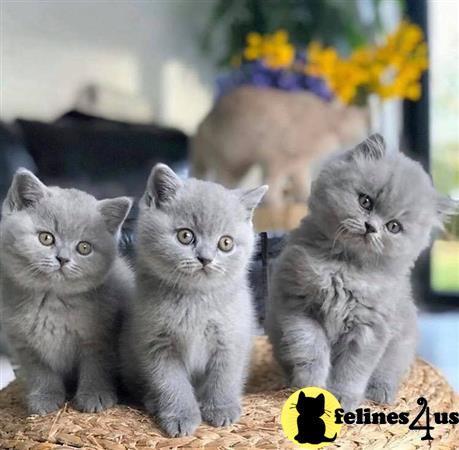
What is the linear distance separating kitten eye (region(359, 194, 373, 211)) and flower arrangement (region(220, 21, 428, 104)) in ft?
3.73

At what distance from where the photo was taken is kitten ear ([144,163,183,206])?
765 millimetres

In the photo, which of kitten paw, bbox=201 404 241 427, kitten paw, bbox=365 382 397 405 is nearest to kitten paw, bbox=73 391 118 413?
kitten paw, bbox=201 404 241 427

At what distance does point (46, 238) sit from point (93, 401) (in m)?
0.21

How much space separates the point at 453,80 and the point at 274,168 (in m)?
0.93

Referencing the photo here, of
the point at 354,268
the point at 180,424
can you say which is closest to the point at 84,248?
the point at 180,424

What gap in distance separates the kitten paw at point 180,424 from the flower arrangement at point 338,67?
4.20 ft

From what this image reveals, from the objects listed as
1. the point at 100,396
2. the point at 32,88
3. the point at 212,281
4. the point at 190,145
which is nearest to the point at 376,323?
the point at 212,281

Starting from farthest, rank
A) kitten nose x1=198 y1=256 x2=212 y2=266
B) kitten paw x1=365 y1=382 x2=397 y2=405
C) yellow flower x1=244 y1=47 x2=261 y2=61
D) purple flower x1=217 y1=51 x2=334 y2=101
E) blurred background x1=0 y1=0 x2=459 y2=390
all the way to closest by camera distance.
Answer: yellow flower x1=244 y1=47 x2=261 y2=61
purple flower x1=217 y1=51 x2=334 y2=101
blurred background x1=0 y1=0 x2=459 y2=390
kitten paw x1=365 y1=382 x2=397 y2=405
kitten nose x1=198 y1=256 x2=212 y2=266

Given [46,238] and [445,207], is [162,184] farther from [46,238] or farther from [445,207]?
[445,207]

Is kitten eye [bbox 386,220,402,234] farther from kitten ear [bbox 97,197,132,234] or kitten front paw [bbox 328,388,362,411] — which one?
kitten ear [bbox 97,197,132,234]

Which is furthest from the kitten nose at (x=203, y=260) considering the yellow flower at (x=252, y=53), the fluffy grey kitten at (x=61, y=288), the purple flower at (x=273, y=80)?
the yellow flower at (x=252, y=53)

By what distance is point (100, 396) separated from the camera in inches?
32.5

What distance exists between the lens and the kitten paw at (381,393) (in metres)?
0.88

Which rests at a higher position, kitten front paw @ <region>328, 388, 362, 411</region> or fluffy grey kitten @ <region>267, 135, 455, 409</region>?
fluffy grey kitten @ <region>267, 135, 455, 409</region>
